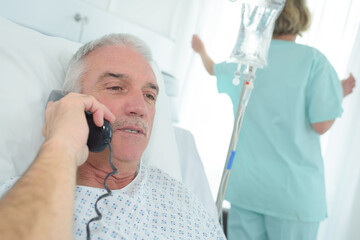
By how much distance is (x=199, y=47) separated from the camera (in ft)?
6.10

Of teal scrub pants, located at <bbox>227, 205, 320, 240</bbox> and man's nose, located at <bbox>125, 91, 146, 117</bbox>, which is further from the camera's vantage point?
teal scrub pants, located at <bbox>227, 205, 320, 240</bbox>

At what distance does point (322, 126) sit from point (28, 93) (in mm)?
1207

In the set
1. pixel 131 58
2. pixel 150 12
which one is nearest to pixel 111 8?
pixel 150 12

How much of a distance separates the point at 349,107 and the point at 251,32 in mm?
1159

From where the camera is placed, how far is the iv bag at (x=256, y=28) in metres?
1.14

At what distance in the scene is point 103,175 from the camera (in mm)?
961

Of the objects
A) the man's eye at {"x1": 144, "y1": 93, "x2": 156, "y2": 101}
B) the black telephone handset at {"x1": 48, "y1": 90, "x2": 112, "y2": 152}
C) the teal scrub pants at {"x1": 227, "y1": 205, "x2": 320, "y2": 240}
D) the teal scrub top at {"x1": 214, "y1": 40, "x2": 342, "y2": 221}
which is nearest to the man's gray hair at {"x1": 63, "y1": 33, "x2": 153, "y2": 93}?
the man's eye at {"x1": 144, "y1": 93, "x2": 156, "y2": 101}

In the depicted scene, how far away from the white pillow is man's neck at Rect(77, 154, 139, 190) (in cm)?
18

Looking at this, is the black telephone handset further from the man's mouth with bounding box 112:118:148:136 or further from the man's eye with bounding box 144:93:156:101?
the man's eye with bounding box 144:93:156:101

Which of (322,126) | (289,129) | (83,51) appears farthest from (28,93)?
(322,126)

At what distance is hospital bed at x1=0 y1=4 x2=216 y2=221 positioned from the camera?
0.97m

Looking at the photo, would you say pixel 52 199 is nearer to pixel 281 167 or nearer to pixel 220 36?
pixel 281 167

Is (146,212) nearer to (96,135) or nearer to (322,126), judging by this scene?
(96,135)

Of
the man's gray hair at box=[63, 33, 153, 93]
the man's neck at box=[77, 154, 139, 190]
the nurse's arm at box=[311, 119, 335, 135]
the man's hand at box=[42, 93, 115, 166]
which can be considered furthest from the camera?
the nurse's arm at box=[311, 119, 335, 135]
